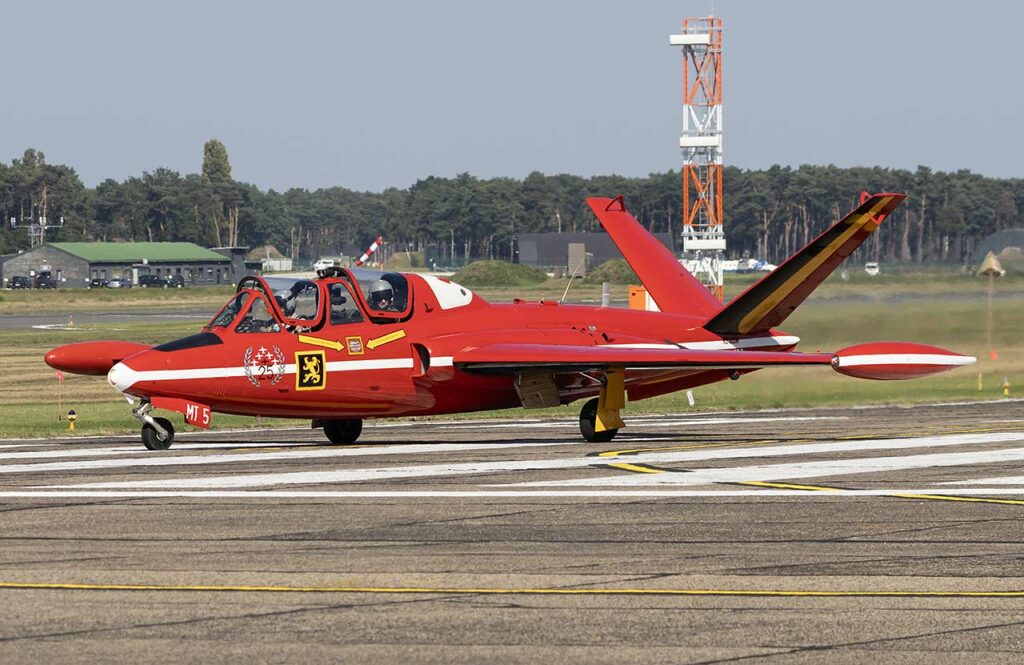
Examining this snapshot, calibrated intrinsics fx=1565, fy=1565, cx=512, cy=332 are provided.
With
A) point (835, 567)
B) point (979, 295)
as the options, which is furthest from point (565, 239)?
point (835, 567)

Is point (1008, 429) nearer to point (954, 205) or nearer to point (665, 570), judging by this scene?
point (665, 570)

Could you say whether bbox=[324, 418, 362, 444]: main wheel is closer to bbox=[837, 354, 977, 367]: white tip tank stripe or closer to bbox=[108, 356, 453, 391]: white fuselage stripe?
bbox=[108, 356, 453, 391]: white fuselage stripe

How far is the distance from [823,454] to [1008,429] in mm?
6033

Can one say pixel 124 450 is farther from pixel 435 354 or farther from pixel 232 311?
pixel 435 354

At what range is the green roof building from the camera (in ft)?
537

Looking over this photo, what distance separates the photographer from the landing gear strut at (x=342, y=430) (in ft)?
78.7

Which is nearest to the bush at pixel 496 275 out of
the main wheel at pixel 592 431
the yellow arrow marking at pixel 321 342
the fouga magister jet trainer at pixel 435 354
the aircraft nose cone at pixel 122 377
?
the fouga magister jet trainer at pixel 435 354

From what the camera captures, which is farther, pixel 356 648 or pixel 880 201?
pixel 880 201

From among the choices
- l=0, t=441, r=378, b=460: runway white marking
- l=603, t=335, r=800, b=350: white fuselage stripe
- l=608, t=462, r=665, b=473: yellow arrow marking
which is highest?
l=603, t=335, r=800, b=350: white fuselage stripe

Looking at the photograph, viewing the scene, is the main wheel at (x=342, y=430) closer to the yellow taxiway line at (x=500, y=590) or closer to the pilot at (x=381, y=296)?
the pilot at (x=381, y=296)

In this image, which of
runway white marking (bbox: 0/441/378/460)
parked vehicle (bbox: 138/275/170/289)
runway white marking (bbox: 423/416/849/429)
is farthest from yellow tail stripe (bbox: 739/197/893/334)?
parked vehicle (bbox: 138/275/170/289)

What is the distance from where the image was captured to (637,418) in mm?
31547

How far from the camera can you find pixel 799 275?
24.2m

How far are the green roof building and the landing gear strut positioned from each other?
139173mm
